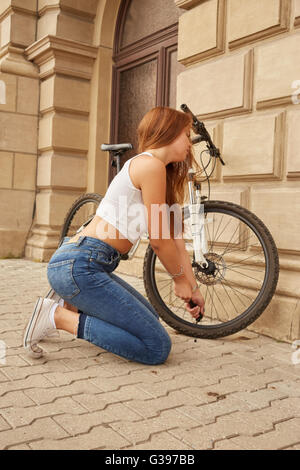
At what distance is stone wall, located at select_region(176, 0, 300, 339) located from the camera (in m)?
3.49

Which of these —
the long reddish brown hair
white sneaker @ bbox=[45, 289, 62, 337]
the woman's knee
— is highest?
the long reddish brown hair

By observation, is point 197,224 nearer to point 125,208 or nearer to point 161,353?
point 125,208

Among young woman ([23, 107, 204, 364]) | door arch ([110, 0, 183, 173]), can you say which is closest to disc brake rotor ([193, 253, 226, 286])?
young woman ([23, 107, 204, 364])

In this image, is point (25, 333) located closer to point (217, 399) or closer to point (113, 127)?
point (217, 399)

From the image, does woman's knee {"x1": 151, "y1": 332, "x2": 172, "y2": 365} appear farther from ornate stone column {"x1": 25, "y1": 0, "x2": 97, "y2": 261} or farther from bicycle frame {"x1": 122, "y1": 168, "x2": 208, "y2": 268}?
ornate stone column {"x1": 25, "y1": 0, "x2": 97, "y2": 261}

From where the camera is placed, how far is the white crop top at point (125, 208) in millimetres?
2738

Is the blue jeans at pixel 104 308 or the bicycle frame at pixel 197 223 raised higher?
the bicycle frame at pixel 197 223

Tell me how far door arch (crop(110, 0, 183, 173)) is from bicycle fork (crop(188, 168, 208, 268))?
2.47 m

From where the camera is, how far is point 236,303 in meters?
3.75

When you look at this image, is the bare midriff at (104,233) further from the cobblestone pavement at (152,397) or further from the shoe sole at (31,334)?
the cobblestone pavement at (152,397)

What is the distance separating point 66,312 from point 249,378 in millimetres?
1047

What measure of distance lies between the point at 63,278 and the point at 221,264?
4.14 feet

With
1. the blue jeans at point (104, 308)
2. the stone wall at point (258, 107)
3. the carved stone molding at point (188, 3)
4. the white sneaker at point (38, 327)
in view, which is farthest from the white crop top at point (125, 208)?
the carved stone molding at point (188, 3)

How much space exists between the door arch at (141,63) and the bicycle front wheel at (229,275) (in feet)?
8.19
